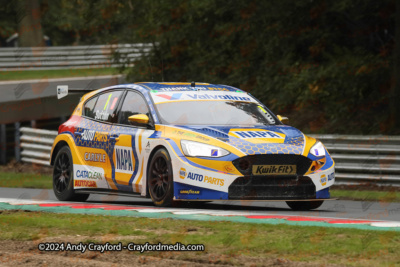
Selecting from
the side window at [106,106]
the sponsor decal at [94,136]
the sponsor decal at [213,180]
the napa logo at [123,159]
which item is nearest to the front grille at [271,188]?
the sponsor decal at [213,180]

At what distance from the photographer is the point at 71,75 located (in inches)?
1634

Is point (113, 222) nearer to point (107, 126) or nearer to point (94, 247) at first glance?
point (94, 247)

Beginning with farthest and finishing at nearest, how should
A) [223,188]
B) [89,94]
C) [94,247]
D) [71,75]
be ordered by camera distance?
[71,75] < [89,94] < [223,188] < [94,247]

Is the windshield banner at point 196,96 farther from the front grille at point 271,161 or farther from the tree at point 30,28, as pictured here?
the tree at point 30,28

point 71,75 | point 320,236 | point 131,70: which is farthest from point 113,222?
point 71,75

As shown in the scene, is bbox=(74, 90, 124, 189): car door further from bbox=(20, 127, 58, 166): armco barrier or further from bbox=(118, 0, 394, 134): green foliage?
bbox=(20, 127, 58, 166): armco barrier

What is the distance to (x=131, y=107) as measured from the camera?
41.2 ft

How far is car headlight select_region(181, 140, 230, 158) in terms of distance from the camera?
10.9 m

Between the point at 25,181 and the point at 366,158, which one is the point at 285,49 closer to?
the point at 366,158

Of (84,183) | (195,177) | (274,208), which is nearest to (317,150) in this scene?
(274,208)

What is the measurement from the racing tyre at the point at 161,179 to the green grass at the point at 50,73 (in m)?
28.1

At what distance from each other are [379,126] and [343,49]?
13.9ft

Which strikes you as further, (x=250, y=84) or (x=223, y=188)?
(x=250, y=84)

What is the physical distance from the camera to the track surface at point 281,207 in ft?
35.5
